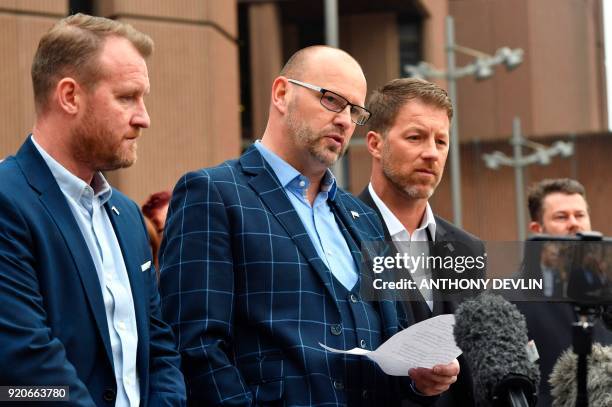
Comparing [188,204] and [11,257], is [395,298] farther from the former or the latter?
[11,257]

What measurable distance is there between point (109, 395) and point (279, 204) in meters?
1.05

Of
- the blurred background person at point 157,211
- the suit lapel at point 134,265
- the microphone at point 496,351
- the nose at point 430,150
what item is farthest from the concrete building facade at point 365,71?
the microphone at point 496,351

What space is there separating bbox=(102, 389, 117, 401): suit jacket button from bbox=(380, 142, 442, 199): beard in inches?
86.5

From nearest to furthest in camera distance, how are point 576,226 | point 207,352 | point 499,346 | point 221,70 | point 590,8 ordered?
point 499,346 < point 207,352 < point 576,226 < point 221,70 < point 590,8

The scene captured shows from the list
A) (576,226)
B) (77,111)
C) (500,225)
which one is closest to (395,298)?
(77,111)

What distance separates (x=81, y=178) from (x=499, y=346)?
1432 millimetres

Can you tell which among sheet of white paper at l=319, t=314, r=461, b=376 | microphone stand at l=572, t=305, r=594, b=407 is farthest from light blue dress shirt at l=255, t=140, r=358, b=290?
microphone stand at l=572, t=305, r=594, b=407

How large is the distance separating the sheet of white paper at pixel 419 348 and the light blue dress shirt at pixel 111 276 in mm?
705

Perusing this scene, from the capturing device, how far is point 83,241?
11.3 ft

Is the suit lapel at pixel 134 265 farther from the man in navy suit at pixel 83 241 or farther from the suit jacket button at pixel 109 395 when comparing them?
the suit jacket button at pixel 109 395

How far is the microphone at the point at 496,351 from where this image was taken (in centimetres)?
306

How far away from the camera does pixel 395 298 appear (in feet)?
12.5

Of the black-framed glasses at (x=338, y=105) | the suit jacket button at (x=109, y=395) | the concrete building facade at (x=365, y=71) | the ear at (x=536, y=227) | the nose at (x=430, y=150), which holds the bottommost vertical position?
the suit jacket button at (x=109, y=395)

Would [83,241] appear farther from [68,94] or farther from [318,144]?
[318,144]
